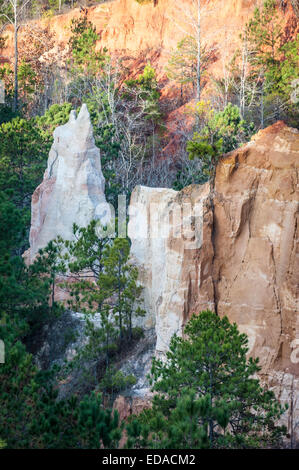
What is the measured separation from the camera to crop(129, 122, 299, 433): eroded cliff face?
16.6 meters

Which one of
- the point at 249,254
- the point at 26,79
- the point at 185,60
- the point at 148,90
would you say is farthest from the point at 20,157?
the point at 26,79

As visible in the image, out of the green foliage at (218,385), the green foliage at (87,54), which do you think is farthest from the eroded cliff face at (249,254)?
the green foliage at (87,54)

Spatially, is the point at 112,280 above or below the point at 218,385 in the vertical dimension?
above

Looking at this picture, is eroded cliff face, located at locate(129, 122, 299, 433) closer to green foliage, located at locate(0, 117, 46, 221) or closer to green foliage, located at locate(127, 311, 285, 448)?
green foliage, located at locate(127, 311, 285, 448)

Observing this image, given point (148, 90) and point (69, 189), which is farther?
point (148, 90)

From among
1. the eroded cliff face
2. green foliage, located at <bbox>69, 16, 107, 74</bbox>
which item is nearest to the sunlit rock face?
the eroded cliff face

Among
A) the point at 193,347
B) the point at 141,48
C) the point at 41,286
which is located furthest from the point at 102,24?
the point at 193,347

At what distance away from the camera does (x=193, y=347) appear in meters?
14.5

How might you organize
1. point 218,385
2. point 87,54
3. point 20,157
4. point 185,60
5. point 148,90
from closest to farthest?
point 218,385 < point 20,157 < point 148,90 < point 185,60 < point 87,54

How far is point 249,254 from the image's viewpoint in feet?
56.6

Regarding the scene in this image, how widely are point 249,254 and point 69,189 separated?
469 inches

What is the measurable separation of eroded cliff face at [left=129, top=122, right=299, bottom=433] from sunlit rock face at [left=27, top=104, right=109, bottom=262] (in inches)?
354

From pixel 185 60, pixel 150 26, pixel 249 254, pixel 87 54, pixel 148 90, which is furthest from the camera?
pixel 150 26

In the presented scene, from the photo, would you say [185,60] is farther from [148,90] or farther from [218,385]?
[218,385]
